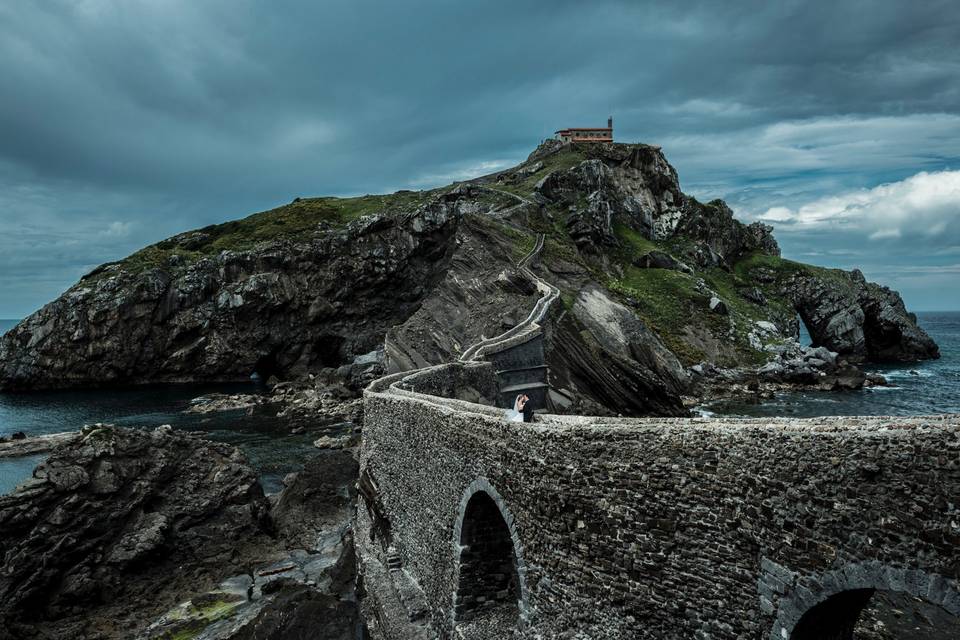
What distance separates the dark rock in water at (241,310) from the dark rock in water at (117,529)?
2105 inches

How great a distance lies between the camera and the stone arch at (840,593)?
18.0ft

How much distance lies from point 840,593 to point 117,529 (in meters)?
23.2

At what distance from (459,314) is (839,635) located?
136 feet

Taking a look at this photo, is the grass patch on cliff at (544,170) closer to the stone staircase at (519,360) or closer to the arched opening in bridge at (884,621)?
the stone staircase at (519,360)

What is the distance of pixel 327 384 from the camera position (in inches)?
2484

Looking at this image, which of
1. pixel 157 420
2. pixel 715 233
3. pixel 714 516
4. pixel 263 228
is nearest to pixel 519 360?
pixel 714 516

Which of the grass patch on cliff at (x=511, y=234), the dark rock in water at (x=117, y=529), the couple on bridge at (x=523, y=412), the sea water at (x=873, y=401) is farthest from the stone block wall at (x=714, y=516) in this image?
the grass patch on cliff at (x=511, y=234)

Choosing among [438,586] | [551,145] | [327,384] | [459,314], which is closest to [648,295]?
[459,314]

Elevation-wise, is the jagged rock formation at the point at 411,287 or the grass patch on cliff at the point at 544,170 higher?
the grass patch on cliff at the point at 544,170

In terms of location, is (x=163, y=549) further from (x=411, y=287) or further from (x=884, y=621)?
(x=411, y=287)

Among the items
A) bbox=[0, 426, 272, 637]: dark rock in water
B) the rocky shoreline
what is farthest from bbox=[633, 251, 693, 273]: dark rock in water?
bbox=[0, 426, 272, 637]: dark rock in water

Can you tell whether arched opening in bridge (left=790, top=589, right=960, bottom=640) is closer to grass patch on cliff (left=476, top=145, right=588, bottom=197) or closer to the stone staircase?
the stone staircase

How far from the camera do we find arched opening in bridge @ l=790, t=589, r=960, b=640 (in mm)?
7294

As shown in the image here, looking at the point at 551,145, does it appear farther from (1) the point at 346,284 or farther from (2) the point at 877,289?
(2) the point at 877,289
